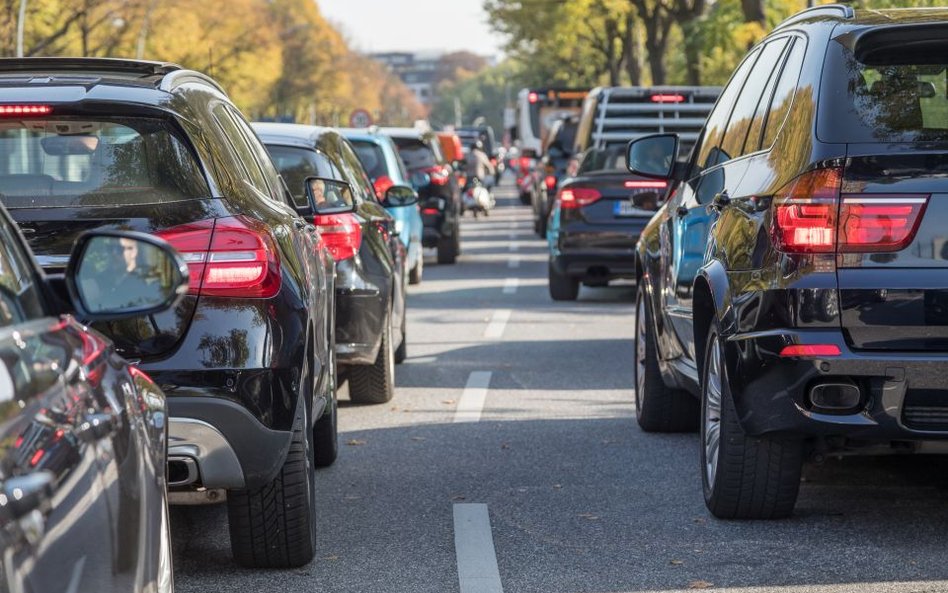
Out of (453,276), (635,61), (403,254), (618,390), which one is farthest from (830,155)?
(635,61)

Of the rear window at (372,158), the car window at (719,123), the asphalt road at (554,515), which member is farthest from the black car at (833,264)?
the rear window at (372,158)

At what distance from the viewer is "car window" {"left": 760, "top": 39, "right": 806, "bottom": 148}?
593 centimetres

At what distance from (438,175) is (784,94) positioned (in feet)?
55.4

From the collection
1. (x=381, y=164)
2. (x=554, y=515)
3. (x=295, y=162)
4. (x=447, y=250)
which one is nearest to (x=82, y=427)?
(x=554, y=515)

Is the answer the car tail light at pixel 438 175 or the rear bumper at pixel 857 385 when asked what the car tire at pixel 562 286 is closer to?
the car tail light at pixel 438 175

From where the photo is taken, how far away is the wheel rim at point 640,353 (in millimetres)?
8727

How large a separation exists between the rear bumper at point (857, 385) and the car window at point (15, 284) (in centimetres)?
283

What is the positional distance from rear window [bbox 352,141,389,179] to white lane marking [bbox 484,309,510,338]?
159 cm

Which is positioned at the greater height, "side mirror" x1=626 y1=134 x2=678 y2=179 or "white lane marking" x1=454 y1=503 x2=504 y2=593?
"side mirror" x1=626 y1=134 x2=678 y2=179

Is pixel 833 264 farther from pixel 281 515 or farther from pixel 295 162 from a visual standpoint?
pixel 295 162

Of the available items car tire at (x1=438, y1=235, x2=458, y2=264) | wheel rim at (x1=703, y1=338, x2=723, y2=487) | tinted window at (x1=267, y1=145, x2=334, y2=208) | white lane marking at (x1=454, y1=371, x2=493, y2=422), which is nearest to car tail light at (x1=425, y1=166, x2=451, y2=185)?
car tire at (x1=438, y1=235, x2=458, y2=264)

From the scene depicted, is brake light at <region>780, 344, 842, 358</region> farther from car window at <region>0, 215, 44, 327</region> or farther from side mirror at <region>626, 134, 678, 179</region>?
car window at <region>0, 215, 44, 327</region>

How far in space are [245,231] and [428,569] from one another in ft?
4.16

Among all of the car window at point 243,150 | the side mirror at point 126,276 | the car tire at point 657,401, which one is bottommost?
the car tire at point 657,401
